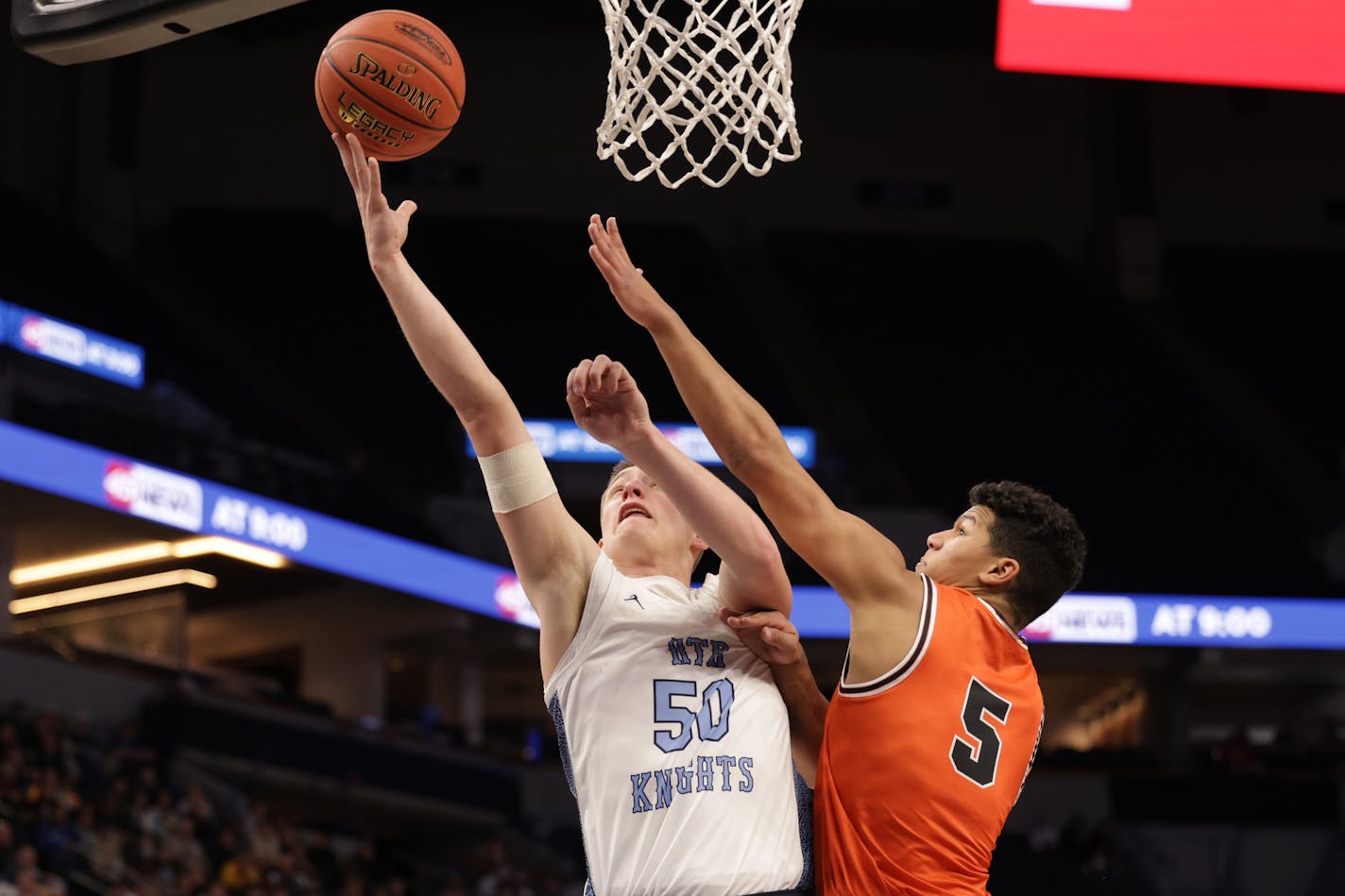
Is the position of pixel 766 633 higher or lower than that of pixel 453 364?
lower

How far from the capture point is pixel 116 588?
20.5 meters

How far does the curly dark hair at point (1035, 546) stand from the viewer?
3.69 meters

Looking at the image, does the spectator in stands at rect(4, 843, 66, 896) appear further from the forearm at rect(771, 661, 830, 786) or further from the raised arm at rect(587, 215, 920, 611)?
the raised arm at rect(587, 215, 920, 611)

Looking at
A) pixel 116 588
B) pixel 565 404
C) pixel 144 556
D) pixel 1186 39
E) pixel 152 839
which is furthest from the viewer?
pixel 565 404

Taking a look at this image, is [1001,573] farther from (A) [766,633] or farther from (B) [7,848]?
(B) [7,848]

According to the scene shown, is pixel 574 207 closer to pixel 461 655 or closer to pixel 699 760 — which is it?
pixel 461 655

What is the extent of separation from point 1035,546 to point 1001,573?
9 cm

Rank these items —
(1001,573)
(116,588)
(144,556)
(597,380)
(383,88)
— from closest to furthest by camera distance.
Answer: (597,380) < (1001,573) < (383,88) < (144,556) < (116,588)

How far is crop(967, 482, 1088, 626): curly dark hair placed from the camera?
12.1 ft

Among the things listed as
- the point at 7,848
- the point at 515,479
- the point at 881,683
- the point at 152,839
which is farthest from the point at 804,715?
the point at 152,839

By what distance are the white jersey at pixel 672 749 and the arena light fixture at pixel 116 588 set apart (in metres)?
17.6

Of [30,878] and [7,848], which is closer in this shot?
[30,878]

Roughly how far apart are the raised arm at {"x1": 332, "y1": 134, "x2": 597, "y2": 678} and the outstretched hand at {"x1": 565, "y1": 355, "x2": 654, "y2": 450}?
18 centimetres

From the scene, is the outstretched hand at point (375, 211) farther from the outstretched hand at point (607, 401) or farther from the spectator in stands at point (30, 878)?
the spectator in stands at point (30, 878)
